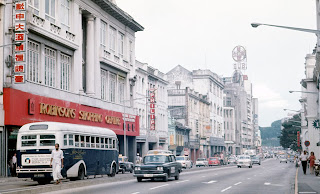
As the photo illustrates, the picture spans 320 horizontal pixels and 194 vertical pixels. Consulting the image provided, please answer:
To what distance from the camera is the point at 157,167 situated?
94.1 feet

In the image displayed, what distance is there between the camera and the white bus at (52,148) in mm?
26172

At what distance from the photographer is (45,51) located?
42.5 metres

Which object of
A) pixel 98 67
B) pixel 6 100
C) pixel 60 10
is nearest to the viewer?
pixel 6 100

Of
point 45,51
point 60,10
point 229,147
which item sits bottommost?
point 229,147

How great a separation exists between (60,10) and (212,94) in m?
84.7

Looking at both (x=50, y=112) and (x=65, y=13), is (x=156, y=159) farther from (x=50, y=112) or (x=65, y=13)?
(x=65, y=13)

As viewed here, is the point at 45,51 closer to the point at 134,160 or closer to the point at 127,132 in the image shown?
the point at 127,132

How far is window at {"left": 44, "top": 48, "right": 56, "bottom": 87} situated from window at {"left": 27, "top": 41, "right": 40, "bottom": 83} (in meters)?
1.53

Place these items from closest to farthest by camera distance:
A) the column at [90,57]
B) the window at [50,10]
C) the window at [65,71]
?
the window at [50,10]
the window at [65,71]
the column at [90,57]

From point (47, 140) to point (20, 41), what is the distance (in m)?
11.2

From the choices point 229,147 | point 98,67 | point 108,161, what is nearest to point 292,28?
point 108,161

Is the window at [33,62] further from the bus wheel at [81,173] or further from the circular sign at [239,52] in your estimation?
the circular sign at [239,52]

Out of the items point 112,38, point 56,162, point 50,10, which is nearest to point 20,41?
point 50,10

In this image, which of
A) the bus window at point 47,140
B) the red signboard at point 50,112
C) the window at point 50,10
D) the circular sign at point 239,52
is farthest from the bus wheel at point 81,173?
the circular sign at point 239,52
